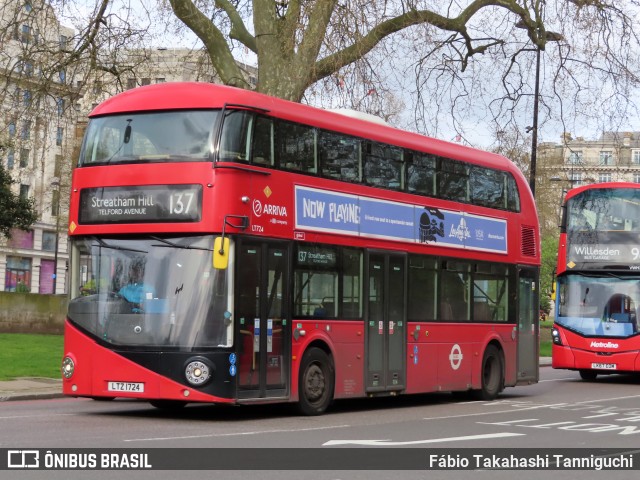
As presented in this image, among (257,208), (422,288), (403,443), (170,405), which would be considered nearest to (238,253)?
(257,208)

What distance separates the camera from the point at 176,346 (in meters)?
15.1

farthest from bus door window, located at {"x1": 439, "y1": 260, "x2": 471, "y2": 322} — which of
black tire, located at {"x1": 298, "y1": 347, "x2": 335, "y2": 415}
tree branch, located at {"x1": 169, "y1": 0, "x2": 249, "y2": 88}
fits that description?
tree branch, located at {"x1": 169, "y1": 0, "x2": 249, "y2": 88}

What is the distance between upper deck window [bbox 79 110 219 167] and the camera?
1545 centimetres

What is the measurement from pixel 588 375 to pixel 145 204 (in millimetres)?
18281

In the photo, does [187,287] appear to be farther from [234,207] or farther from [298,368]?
[298,368]

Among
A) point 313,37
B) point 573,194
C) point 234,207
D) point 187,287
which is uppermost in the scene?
point 313,37

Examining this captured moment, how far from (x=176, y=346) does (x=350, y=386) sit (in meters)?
3.57

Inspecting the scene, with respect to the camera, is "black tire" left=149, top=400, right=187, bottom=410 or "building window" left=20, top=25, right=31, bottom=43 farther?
"building window" left=20, top=25, right=31, bottom=43

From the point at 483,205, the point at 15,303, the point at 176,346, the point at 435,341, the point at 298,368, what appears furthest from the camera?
the point at 15,303

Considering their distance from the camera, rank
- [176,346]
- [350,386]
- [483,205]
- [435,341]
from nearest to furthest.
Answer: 1. [176,346]
2. [350,386]
3. [435,341]
4. [483,205]

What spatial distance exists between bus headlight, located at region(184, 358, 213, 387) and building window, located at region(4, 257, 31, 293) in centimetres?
7008

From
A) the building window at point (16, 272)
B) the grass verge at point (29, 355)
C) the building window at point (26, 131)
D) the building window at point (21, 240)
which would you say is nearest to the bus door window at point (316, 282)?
the grass verge at point (29, 355)

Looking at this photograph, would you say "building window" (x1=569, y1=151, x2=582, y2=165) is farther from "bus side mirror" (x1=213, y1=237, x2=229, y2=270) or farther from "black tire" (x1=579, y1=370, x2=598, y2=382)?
"bus side mirror" (x1=213, y1=237, x2=229, y2=270)

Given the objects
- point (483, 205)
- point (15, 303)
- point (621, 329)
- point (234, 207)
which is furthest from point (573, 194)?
point (15, 303)
